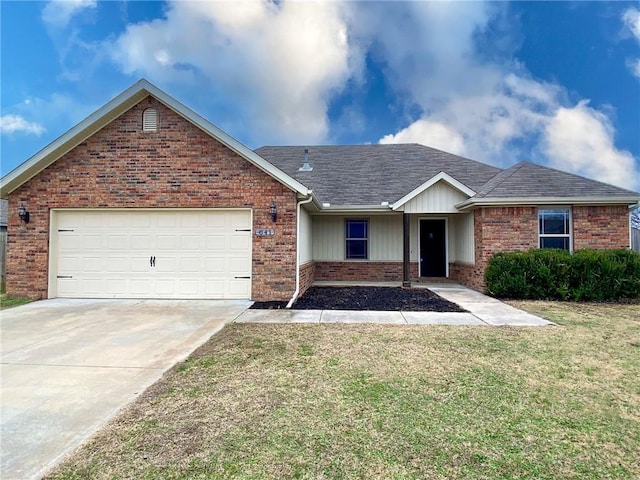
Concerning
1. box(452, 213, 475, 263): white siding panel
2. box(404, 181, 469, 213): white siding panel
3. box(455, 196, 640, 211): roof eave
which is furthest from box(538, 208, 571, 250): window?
box(404, 181, 469, 213): white siding panel

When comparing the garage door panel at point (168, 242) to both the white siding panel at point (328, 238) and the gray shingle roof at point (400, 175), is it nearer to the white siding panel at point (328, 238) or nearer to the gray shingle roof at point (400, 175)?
the gray shingle roof at point (400, 175)

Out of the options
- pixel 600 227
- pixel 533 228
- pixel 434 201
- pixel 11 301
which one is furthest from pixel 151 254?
pixel 600 227

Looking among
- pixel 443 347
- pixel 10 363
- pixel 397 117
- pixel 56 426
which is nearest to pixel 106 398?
pixel 56 426

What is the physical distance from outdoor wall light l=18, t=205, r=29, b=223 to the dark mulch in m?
6.71

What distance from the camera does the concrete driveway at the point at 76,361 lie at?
2.96 metres

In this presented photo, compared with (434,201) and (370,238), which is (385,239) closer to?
(370,238)

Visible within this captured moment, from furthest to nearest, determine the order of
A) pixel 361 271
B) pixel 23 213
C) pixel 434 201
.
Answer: pixel 361 271 → pixel 434 201 → pixel 23 213

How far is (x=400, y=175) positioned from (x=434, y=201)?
332 cm

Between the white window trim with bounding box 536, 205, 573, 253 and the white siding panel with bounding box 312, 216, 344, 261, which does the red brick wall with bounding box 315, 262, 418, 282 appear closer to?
the white siding panel with bounding box 312, 216, 344, 261

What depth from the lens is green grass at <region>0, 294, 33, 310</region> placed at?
8765 millimetres

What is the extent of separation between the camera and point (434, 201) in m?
12.1

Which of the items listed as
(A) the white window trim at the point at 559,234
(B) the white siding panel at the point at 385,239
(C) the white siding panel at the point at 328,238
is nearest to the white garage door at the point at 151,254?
(C) the white siding panel at the point at 328,238

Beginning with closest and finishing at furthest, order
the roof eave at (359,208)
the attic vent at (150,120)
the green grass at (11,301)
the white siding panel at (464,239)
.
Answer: the green grass at (11,301) < the attic vent at (150,120) < the white siding panel at (464,239) < the roof eave at (359,208)

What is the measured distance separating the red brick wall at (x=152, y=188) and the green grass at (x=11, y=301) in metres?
0.18
